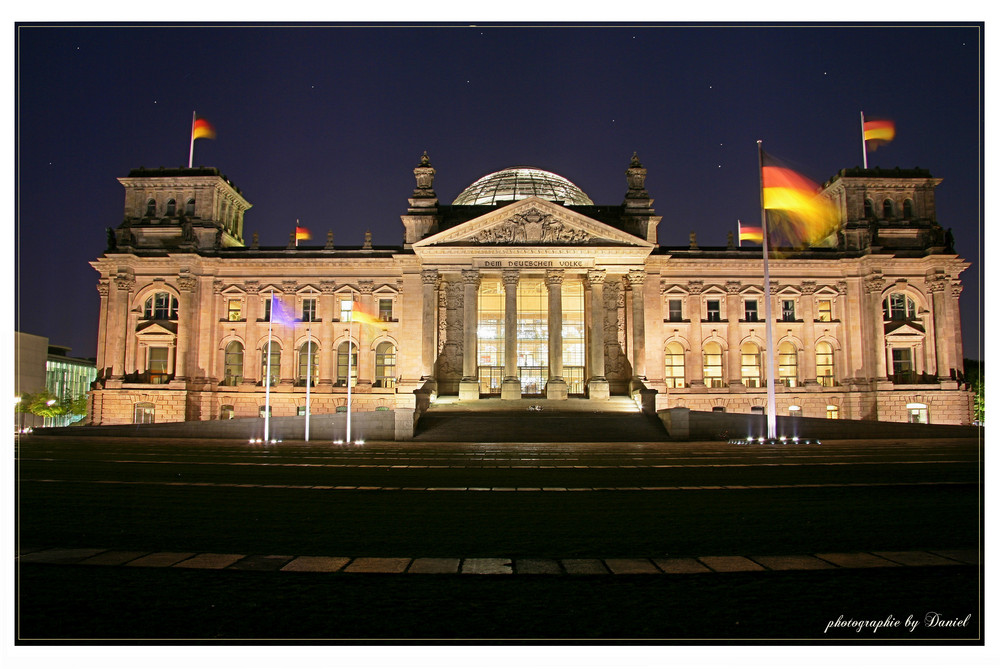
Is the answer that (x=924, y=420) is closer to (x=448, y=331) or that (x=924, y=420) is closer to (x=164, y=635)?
(x=448, y=331)

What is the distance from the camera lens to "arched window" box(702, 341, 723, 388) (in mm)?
63844

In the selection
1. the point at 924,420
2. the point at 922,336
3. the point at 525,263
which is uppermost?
the point at 525,263

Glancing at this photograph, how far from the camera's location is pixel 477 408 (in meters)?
47.8

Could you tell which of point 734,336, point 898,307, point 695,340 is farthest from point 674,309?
point 898,307

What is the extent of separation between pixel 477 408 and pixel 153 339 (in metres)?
34.0

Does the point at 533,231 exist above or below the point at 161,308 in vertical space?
above

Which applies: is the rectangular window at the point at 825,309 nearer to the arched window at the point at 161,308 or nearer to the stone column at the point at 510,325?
the stone column at the point at 510,325

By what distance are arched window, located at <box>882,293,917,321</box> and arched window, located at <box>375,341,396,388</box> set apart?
45903 mm

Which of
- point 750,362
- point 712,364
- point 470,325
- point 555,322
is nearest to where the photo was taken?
point 555,322

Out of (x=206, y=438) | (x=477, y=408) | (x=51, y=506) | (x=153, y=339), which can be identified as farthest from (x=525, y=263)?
(x=51, y=506)

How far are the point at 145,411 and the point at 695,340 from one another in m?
50.1

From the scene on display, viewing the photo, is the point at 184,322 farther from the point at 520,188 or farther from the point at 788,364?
the point at 788,364

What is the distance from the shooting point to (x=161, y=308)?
64.1m

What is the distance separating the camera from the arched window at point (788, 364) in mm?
63844
